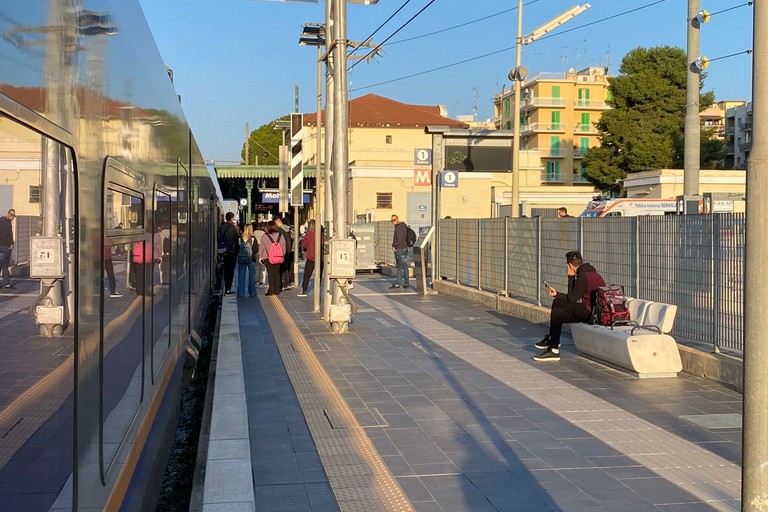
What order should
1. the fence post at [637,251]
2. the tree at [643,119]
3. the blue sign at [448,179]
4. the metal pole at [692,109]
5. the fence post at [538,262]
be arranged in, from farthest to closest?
the tree at [643,119], the blue sign at [448,179], the metal pole at [692,109], the fence post at [538,262], the fence post at [637,251]

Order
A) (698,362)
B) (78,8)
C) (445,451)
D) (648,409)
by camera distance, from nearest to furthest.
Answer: (78,8), (445,451), (648,409), (698,362)

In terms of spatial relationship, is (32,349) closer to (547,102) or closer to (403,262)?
(403,262)

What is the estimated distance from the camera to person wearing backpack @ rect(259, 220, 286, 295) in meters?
19.1

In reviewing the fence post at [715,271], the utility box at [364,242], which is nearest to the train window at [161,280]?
the fence post at [715,271]

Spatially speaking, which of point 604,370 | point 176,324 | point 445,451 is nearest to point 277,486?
point 445,451

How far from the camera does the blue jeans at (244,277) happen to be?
20.0m

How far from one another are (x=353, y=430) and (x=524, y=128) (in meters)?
83.0

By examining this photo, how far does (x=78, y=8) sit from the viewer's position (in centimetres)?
283

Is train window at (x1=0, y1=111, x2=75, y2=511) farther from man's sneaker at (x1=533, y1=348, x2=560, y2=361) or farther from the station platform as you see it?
man's sneaker at (x1=533, y1=348, x2=560, y2=361)

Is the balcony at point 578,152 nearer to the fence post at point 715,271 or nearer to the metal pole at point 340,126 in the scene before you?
the metal pole at point 340,126

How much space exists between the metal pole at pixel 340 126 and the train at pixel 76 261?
790 cm

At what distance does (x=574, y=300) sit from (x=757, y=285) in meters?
7.34

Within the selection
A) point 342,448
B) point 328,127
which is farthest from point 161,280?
point 328,127

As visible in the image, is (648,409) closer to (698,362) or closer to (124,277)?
(698,362)
